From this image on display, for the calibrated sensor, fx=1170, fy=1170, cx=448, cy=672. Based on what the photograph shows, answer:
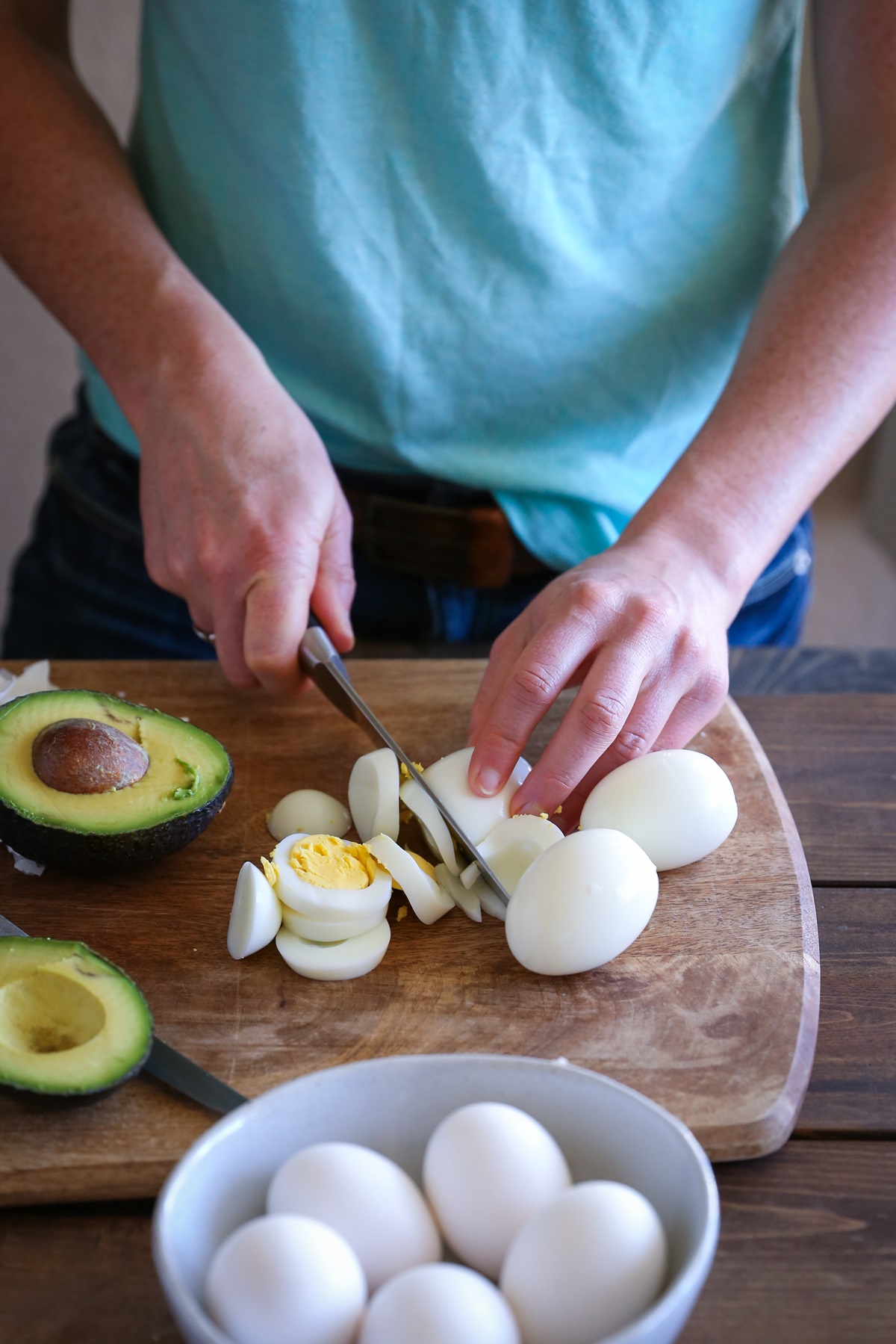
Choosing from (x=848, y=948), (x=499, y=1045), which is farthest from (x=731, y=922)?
(x=499, y=1045)

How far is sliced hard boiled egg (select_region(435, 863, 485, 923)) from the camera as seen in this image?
1011 mm

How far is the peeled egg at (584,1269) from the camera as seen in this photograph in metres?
0.57

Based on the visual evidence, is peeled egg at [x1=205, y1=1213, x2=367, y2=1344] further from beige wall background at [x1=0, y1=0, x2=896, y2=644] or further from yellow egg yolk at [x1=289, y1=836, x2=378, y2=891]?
beige wall background at [x1=0, y1=0, x2=896, y2=644]

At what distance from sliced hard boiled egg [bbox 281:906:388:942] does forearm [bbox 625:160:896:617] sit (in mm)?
482

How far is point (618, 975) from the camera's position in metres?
0.94

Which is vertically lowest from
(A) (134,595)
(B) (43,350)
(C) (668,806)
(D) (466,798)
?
(B) (43,350)

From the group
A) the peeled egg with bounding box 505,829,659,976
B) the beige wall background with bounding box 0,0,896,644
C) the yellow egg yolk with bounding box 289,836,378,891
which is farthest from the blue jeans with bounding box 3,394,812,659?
the beige wall background with bounding box 0,0,896,644

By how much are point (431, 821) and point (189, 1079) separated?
0.32 meters

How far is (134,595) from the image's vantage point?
1.60 metres

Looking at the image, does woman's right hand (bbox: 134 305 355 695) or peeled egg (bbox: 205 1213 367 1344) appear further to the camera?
woman's right hand (bbox: 134 305 355 695)

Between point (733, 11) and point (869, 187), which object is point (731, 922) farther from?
point (733, 11)

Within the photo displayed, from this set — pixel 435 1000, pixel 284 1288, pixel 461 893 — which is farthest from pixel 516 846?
pixel 284 1288

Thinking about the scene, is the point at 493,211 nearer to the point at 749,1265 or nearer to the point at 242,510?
the point at 242,510

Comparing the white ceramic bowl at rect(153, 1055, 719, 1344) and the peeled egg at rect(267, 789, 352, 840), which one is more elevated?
the white ceramic bowl at rect(153, 1055, 719, 1344)
